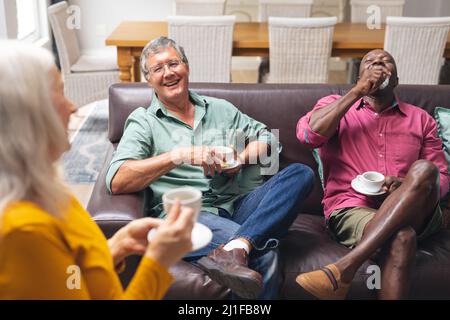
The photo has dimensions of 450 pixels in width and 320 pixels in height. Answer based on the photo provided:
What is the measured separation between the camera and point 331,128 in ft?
7.11

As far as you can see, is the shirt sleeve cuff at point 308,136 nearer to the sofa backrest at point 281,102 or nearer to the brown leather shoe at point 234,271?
the sofa backrest at point 281,102

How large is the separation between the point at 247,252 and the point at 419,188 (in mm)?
578

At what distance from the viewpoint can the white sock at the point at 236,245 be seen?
189 cm

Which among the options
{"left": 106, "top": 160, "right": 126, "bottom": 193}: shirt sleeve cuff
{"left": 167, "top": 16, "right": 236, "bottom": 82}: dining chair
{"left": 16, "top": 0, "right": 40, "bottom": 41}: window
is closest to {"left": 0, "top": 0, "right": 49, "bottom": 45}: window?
{"left": 16, "top": 0, "right": 40, "bottom": 41}: window

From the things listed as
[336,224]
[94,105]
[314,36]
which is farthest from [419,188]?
[94,105]

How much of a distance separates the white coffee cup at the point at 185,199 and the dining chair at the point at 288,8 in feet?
11.4

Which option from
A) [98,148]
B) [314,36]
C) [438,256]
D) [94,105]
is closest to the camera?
[438,256]

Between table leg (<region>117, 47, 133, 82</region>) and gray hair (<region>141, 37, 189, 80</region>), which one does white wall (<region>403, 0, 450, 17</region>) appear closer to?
table leg (<region>117, 47, 133, 82</region>)

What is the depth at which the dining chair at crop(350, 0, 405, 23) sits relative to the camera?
14.9ft

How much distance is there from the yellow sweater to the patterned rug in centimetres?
217

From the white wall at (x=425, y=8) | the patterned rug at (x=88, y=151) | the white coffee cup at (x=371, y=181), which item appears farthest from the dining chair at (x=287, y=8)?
the white coffee cup at (x=371, y=181)

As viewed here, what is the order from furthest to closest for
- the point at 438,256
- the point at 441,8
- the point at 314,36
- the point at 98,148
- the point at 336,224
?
1. the point at 441,8
2. the point at 98,148
3. the point at 314,36
4. the point at 336,224
5. the point at 438,256
